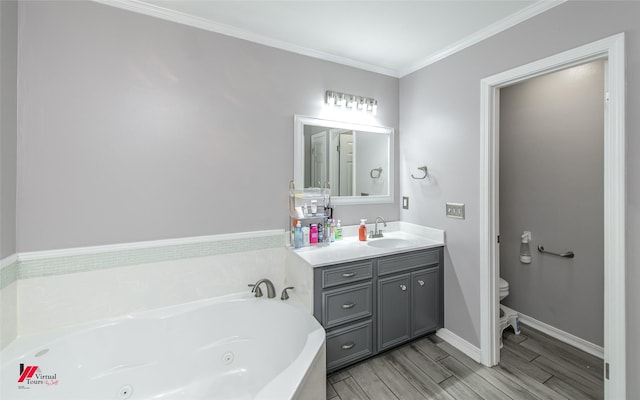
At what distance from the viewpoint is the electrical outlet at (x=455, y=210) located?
2244 mm

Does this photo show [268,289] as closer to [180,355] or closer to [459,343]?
[180,355]

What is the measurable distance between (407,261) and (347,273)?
596mm

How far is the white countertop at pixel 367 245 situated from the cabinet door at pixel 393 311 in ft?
0.83

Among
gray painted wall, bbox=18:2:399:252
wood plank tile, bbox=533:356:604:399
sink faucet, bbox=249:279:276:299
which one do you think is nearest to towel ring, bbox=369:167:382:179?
gray painted wall, bbox=18:2:399:252

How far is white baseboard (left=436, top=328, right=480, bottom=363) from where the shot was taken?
2.13m

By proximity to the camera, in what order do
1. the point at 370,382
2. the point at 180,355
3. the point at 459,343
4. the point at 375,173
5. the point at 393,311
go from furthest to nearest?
the point at 375,173
the point at 459,343
the point at 393,311
the point at 370,382
the point at 180,355

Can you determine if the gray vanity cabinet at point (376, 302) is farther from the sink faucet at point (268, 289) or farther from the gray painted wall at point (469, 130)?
the sink faucet at point (268, 289)

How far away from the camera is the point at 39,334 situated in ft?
5.12

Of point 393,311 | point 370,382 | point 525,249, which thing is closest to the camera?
point 370,382

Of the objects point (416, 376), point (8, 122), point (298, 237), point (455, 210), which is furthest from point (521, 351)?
point (8, 122)

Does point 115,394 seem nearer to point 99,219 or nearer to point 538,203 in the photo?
point 99,219

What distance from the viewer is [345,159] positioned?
2596mm

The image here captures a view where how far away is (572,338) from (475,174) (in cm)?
169
